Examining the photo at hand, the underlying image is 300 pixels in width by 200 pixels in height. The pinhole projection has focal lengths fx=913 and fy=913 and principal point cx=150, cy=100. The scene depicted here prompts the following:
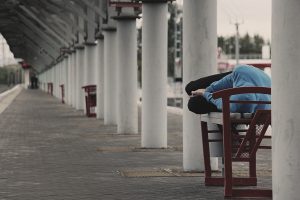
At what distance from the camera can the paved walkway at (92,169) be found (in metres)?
9.83

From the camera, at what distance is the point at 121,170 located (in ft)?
41.2

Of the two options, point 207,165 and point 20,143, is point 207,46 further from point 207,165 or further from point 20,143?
point 20,143

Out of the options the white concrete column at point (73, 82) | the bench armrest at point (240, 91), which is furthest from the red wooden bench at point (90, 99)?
the bench armrest at point (240, 91)

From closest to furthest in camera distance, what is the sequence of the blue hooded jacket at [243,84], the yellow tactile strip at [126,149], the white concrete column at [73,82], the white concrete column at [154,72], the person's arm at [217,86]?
the blue hooded jacket at [243,84] → the person's arm at [217,86] → the yellow tactile strip at [126,149] → the white concrete column at [154,72] → the white concrete column at [73,82]

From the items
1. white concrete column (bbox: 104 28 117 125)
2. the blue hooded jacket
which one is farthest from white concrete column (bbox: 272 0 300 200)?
white concrete column (bbox: 104 28 117 125)

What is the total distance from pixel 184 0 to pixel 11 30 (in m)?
63.0

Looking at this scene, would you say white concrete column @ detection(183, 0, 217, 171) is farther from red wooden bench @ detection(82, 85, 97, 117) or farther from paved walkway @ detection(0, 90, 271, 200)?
red wooden bench @ detection(82, 85, 97, 117)

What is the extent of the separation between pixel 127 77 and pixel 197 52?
9.17 m

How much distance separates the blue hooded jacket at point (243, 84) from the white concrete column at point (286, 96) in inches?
70.1

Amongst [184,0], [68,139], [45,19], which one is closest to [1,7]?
[45,19]

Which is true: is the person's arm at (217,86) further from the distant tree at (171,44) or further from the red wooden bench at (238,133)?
the distant tree at (171,44)

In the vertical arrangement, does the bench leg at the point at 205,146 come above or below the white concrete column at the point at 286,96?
below

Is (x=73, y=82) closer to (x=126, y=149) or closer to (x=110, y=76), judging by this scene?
(x=110, y=76)

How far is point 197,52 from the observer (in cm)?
1244
